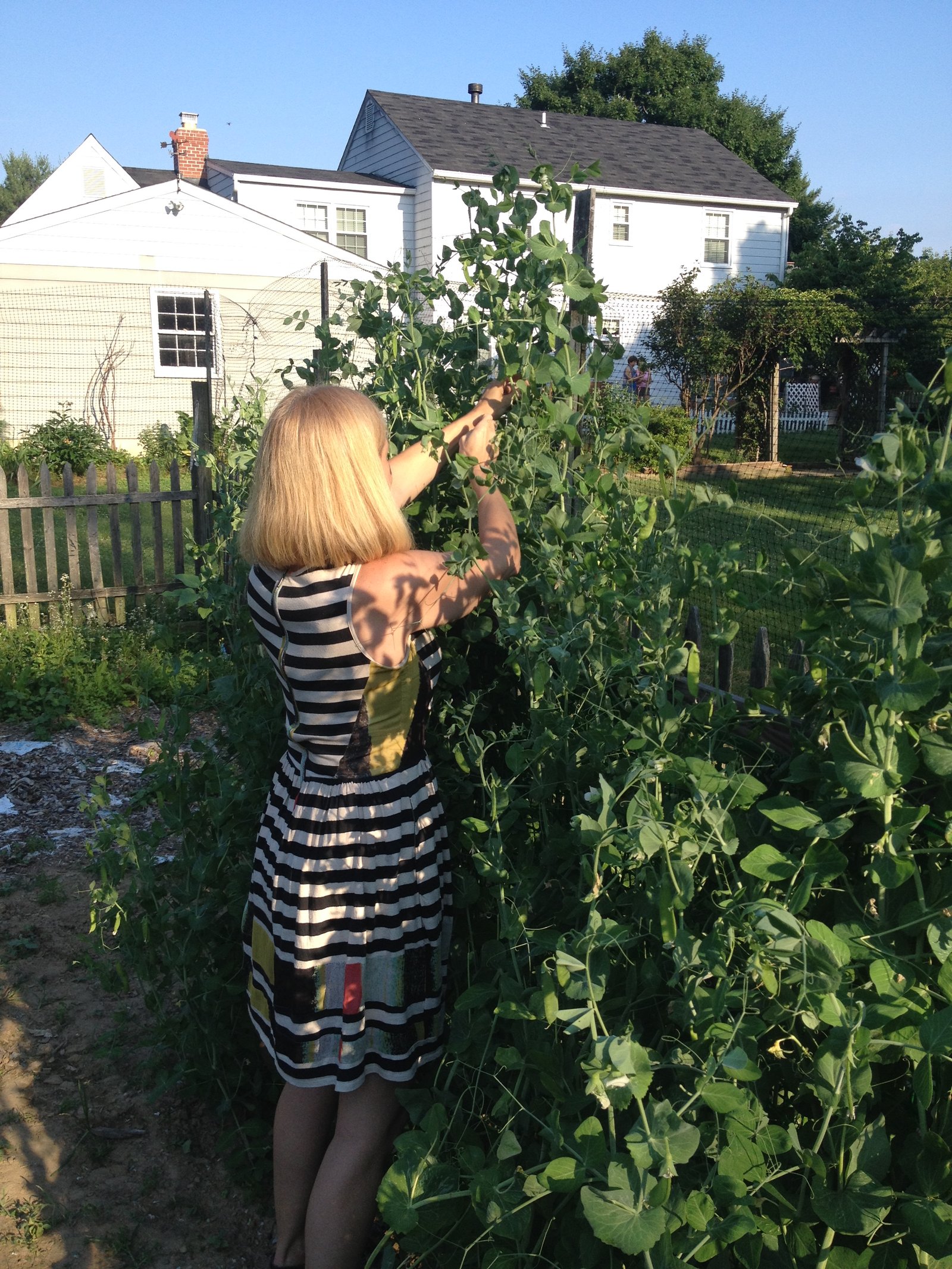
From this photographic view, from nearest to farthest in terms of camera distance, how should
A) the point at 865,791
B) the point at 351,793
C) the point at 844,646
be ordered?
the point at 865,791
the point at 844,646
the point at 351,793

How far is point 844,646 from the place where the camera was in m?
1.27

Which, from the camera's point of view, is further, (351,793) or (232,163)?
(232,163)

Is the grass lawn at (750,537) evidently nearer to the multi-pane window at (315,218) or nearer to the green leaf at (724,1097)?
the green leaf at (724,1097)

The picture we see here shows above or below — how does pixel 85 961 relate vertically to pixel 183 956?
below

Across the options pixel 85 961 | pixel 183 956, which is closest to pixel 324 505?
pixel 183 956

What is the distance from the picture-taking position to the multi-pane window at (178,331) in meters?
17.2

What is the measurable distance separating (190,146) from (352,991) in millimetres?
24674

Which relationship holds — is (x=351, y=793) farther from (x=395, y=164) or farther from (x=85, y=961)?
(x=395, y=164)

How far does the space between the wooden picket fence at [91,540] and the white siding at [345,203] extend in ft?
46.3

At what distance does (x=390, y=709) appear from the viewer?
1939 mm

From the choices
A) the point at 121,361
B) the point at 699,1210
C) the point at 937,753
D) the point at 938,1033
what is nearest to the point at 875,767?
the point at 937,753

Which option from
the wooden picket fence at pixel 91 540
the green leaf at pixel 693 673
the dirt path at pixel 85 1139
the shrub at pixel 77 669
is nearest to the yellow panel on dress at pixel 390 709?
the green leaf at pixel 693 673

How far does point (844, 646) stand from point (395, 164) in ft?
75.8

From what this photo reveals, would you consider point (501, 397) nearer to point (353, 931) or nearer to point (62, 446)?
point (353, 931)
